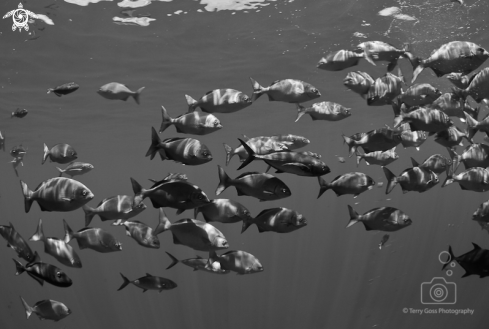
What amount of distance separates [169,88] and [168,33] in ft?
21.8

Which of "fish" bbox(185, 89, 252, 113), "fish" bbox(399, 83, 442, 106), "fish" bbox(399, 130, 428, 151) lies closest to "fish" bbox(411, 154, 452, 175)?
"fish" bbox(399, 130, 428, 151)

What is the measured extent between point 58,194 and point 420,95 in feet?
15.8

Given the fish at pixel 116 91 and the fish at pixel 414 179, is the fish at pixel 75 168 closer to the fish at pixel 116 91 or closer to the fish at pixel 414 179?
the fish at pixel 116 91

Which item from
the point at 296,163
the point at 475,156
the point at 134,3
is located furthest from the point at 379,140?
the point at 134,3

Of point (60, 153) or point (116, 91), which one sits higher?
point (116, 91)

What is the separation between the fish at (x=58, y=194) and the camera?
411cm

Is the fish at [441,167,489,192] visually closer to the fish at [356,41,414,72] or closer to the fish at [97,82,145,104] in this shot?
the fish at [356,41,414,72]

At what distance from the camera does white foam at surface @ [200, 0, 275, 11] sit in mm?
11430

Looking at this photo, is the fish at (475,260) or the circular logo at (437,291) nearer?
the fish at (475,260)

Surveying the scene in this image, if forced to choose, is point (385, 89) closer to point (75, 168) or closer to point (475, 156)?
point (475, 156)

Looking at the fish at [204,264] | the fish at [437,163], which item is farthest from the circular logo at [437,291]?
the fish at [204,264]

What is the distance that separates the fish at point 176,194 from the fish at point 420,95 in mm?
3239

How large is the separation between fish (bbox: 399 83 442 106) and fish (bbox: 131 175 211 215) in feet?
10.6

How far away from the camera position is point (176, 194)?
12.1ft
